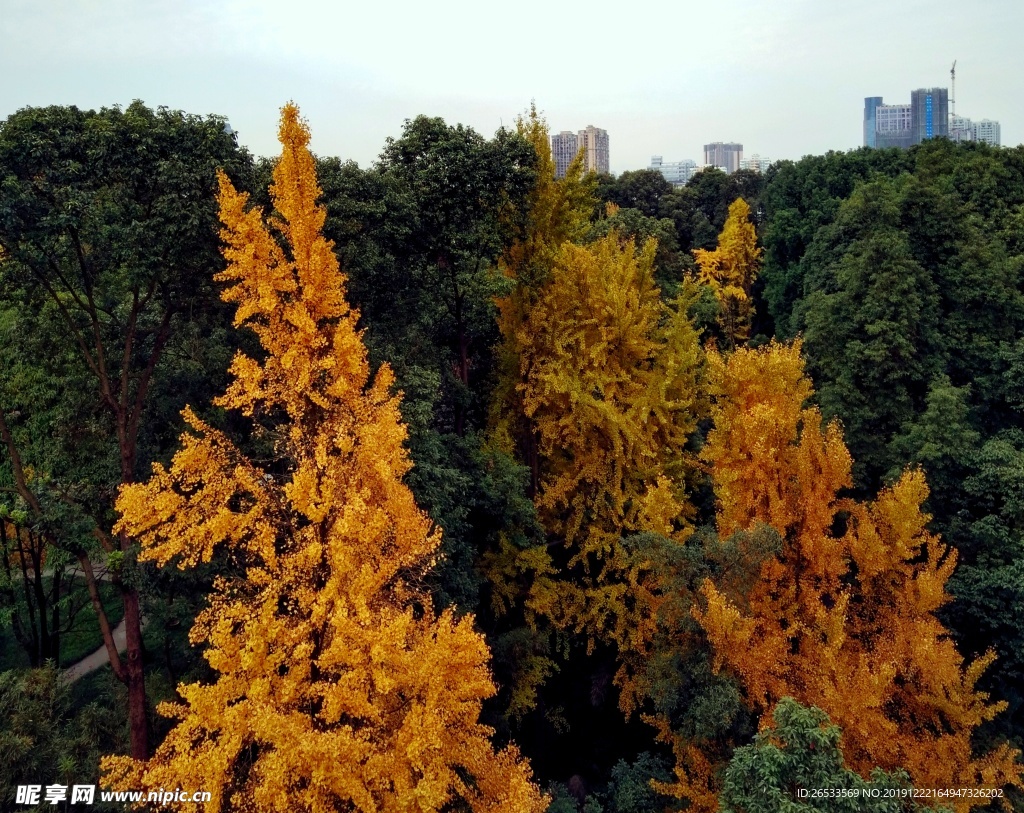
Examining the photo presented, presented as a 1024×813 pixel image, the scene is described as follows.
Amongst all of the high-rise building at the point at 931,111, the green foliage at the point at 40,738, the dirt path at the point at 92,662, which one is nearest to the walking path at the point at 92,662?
the dirt path at the point at 92,662

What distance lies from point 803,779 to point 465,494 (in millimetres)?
6091

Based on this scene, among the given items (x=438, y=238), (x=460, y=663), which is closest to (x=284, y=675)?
(x=460, y=663)

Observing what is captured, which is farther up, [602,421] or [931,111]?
[931,111]

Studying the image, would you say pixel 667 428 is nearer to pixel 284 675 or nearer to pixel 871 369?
pixel 871 369

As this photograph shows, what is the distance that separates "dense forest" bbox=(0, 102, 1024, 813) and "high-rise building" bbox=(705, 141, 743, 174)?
283 ft

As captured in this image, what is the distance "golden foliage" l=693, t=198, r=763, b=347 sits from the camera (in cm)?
3059

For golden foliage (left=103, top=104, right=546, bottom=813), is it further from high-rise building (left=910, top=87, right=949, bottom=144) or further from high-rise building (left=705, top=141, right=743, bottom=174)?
high-rise building (left=705, top=141, right=743, bottom=174)

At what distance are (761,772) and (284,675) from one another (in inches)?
204

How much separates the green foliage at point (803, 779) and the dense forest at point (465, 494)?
0.13 feet

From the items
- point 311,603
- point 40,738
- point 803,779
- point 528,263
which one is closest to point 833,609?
point 803,779

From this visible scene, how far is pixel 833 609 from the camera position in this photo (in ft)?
32.1

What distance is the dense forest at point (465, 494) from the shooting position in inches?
283

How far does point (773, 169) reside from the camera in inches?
1443

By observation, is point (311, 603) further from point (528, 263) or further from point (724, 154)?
point (724, 154)
